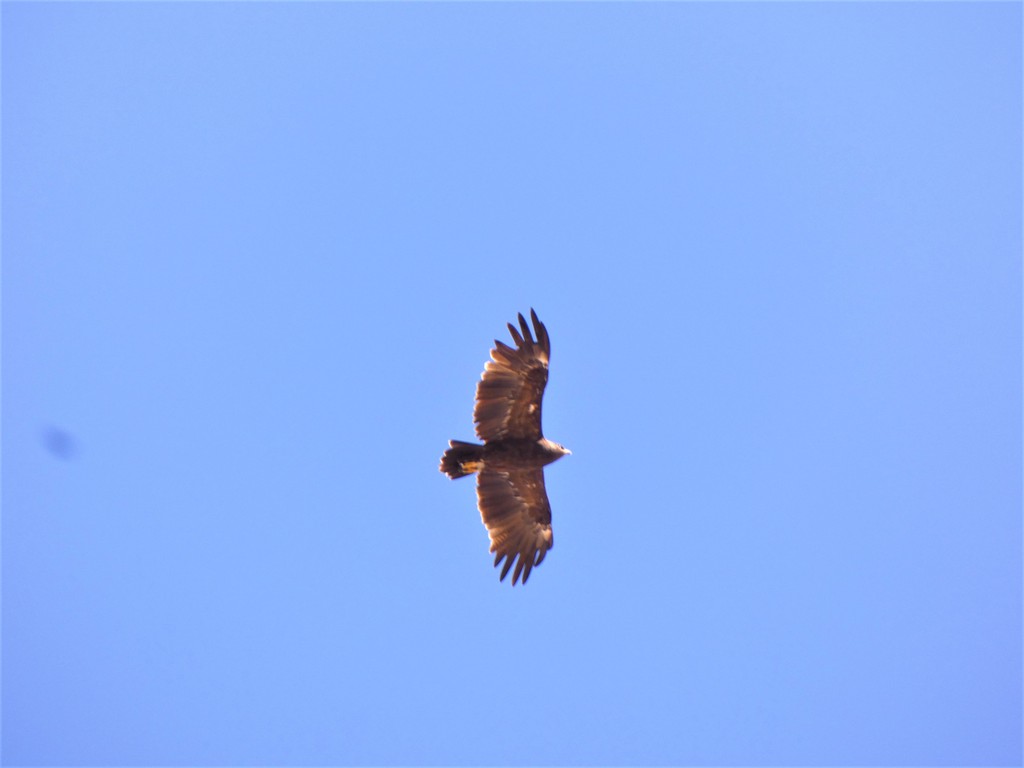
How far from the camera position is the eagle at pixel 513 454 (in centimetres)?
1159

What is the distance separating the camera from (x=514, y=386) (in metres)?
11.7

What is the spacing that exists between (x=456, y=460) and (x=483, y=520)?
136 cm

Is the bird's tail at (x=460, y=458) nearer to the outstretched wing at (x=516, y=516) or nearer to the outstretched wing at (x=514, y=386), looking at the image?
the outstretched wing at (x=514, y=386)

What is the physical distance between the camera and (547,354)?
38.0 ft

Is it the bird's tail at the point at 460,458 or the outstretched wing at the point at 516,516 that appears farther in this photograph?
the outstretched wing at the point at 516,516

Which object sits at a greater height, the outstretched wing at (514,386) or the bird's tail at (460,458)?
the outstretched wing at (514,386)

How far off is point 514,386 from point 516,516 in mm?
2249

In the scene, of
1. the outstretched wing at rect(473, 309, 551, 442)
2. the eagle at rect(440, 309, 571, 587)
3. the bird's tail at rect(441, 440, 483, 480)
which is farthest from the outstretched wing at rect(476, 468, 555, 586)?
the outstretched wing at rect(473, 309, 551, 442)

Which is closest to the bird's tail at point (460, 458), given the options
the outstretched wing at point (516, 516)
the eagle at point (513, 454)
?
the eagle at point (513, 454)

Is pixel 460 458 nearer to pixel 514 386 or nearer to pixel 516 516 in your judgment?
pixel 514 386

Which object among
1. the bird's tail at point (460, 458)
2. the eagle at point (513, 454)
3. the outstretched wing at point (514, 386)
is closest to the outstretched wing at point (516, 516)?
the eagle at point (513, 454)

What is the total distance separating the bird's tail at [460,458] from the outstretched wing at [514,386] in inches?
10.2

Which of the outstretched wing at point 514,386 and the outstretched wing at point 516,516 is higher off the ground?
the outstretched wing at point 514,386

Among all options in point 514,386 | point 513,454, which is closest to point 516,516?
point 513,454
